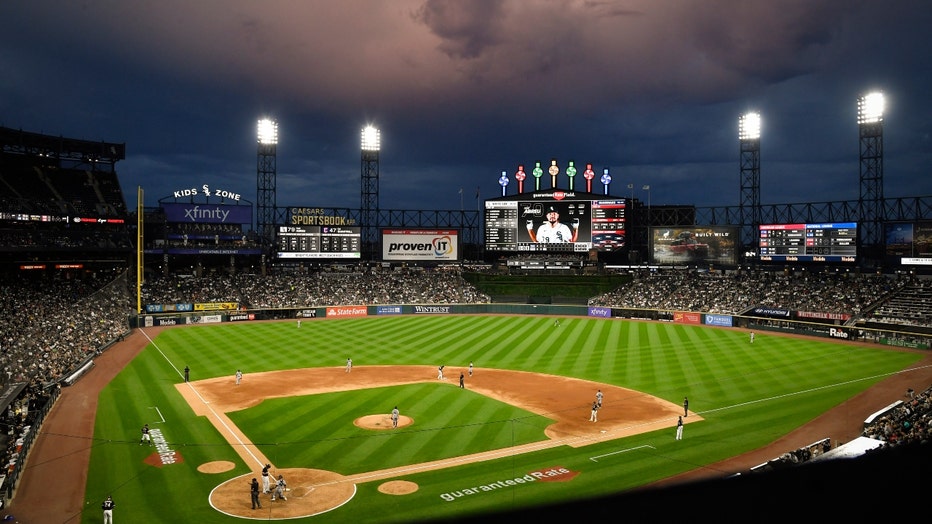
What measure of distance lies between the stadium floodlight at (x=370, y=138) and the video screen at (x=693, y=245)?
4110cm

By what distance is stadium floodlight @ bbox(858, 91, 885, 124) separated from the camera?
2645 inches

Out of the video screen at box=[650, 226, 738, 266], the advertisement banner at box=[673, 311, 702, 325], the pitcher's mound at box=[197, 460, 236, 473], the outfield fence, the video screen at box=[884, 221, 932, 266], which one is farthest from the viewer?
the video screen at box=[650, 226, 738, 266]

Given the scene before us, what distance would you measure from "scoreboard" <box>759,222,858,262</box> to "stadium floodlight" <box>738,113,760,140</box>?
476 inches

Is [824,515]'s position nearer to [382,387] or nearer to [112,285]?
[382,387]

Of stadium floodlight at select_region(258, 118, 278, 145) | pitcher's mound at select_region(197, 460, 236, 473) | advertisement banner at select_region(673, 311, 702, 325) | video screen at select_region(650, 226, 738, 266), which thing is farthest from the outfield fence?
pitcher's mound at select_region(197, 460, 236, 473)

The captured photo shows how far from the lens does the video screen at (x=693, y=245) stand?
80.2 metres

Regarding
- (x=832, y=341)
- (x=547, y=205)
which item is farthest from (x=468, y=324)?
(x=832, y=341)

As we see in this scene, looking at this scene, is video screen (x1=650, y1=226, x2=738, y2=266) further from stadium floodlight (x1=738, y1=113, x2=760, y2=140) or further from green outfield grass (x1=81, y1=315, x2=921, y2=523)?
green outfield grass (x1=81, y1=315, x2=921, y2=523)

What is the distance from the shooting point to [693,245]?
3233 inches

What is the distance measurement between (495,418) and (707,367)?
787 inches

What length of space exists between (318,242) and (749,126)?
57824 millimetres

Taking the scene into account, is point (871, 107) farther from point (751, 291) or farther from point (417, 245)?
point (417, 245)

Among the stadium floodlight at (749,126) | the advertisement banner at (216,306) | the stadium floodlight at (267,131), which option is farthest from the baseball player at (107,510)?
the stadium floodlight at (749,126)

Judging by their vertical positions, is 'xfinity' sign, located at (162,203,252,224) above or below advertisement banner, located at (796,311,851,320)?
above
